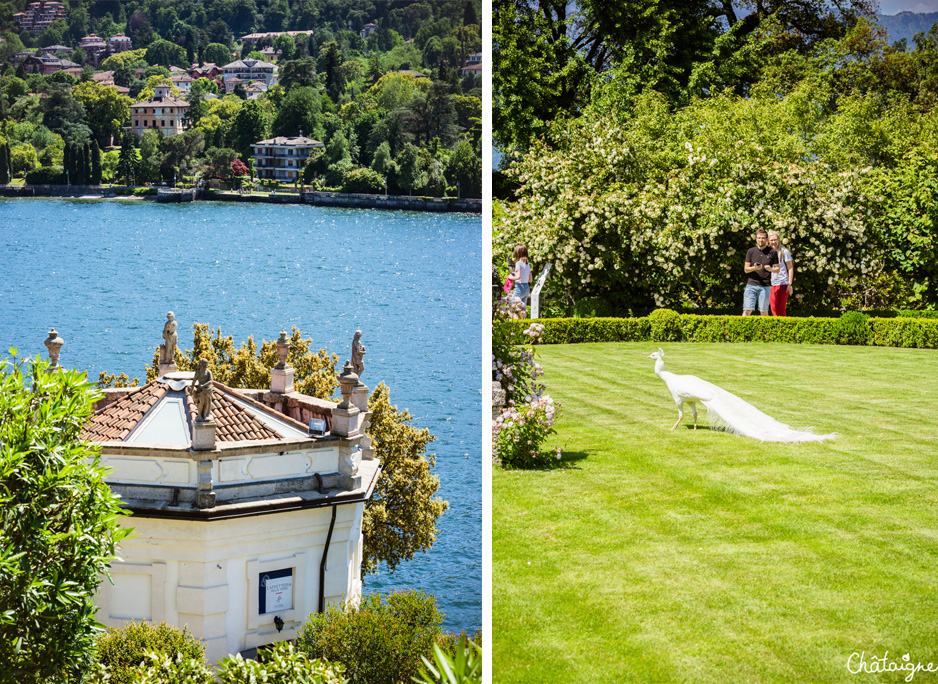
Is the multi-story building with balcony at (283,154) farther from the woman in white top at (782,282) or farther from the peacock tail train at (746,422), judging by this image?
the peacock tail train at (746,422)

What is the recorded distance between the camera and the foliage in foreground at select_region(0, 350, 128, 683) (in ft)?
12.6

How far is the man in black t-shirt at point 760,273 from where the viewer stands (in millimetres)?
6262

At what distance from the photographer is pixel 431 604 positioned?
261 inches

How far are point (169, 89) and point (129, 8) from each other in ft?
4.11

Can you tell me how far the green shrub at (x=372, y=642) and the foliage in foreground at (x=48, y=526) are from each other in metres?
1.99

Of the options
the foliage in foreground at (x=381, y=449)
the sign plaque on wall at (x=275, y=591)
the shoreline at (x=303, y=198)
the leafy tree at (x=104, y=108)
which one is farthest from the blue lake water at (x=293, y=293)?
the sign plaque on wall at (x=275, y=591)

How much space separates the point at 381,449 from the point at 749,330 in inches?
362

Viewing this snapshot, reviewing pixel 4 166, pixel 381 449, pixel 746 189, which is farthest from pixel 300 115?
pixel 746 189

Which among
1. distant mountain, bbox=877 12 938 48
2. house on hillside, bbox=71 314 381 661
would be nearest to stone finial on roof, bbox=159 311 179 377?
house on hillside, bbox=71 314 381 661

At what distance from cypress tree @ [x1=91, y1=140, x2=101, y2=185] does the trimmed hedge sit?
10700 millimetres

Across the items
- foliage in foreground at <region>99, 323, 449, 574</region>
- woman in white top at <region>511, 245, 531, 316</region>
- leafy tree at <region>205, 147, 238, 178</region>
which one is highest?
leafy tree at <region>205, 147, 238, 178</region>

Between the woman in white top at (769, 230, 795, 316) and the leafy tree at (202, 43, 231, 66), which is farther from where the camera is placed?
the leafy tree at (202, 43, 231, 66)

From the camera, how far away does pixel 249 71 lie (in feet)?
49.1

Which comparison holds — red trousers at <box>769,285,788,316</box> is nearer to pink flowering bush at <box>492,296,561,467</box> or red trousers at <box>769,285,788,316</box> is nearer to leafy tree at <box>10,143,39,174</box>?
pink flowering bush at <box>492,296,561,467</box>
